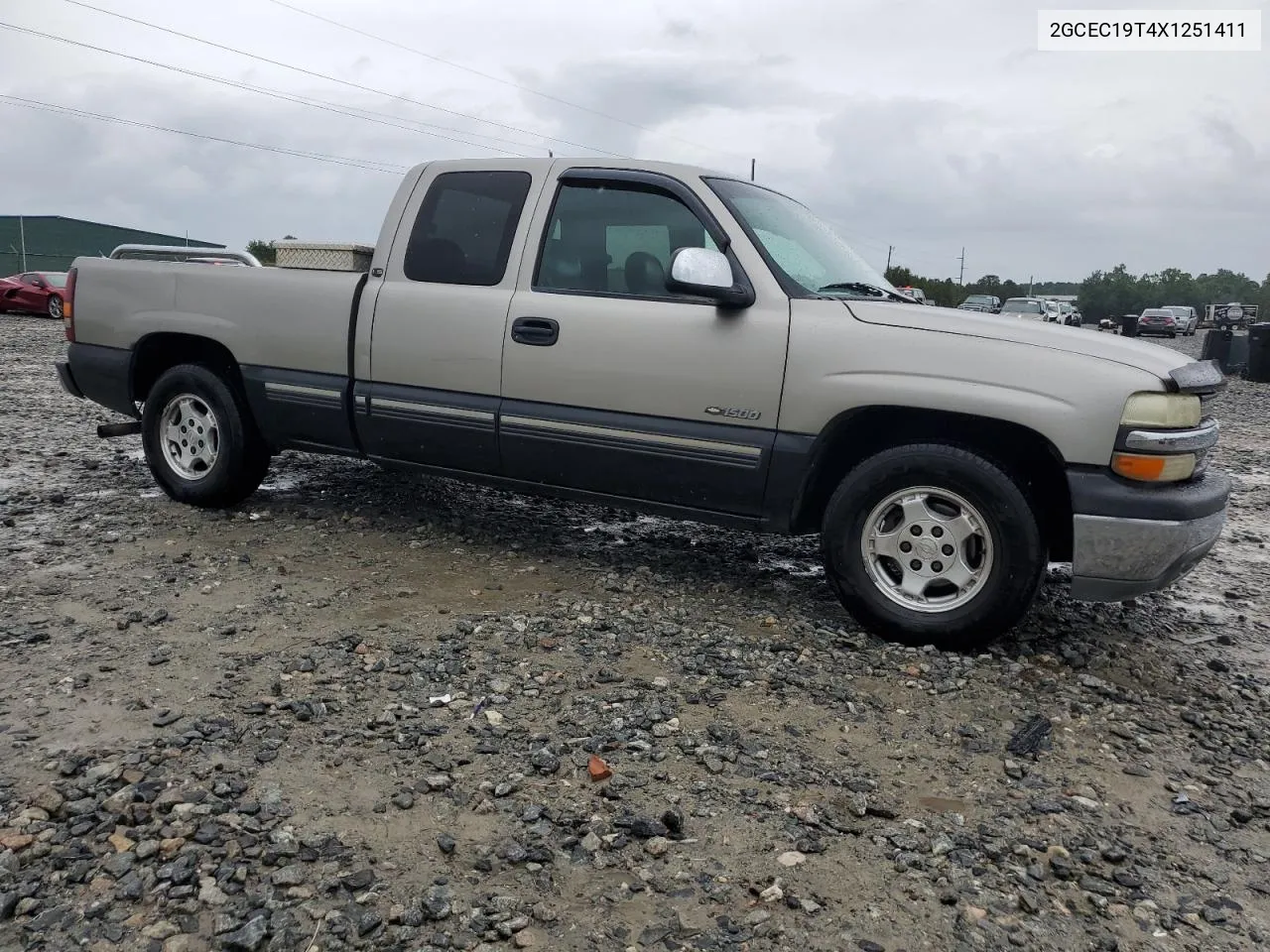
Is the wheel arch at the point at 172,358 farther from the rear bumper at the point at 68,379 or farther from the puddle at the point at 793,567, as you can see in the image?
the puddle at the point at 793,567

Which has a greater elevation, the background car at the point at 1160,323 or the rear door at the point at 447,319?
the background car at the point at 1160,323

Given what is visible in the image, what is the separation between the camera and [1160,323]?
44.9 meters

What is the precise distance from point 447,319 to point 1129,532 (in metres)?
3.17

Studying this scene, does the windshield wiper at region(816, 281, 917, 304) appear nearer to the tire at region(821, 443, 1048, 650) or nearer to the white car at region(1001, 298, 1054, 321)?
the tire at region(821, 443, 1048, 650)

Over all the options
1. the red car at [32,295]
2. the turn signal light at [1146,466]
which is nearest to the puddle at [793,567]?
the turn signal light at [1146,466]

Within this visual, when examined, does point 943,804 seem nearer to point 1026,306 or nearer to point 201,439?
point 201,439

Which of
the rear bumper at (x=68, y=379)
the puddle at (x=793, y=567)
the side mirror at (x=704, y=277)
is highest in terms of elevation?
the side mirror at (x=704, y=277)

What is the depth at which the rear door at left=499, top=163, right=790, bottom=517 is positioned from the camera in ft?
14.1

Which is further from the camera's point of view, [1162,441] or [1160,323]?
[1160,323]

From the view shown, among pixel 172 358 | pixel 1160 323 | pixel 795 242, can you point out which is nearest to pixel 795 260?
pixel 795 242

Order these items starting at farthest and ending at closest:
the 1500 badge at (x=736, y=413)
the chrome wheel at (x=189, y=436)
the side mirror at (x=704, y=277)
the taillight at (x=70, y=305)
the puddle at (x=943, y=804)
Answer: the taillight at (x=70, y=305)
the chrome wheel at (x=189, y=436)
the 1500 badge at (x=736, y=413)
the side mirror at (x=704, y=277)
the puddle at (x=943, y=804)

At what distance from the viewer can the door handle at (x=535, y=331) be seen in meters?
4.67

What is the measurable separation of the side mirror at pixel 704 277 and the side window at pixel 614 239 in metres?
0.26

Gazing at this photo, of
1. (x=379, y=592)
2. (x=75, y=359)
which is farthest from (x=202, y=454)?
(x=379, y=592)
